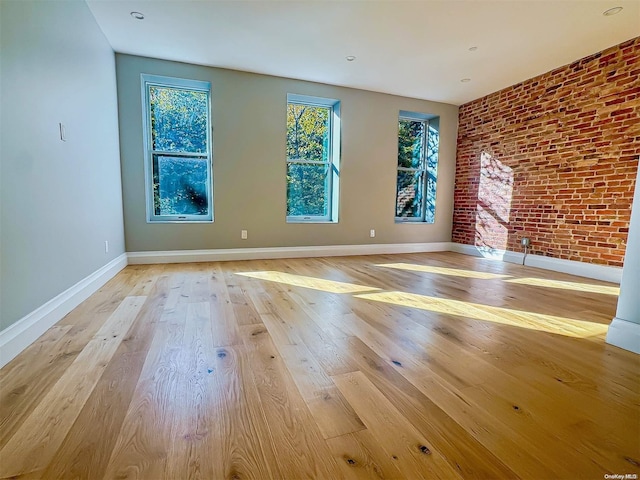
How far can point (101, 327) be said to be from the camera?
6.20 ft

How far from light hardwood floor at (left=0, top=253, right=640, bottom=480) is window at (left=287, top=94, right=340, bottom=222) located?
2.43m

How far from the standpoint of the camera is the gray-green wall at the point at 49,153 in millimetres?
1548

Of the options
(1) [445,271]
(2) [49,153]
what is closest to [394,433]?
(2) [49,153]

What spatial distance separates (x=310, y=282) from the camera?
3066mm

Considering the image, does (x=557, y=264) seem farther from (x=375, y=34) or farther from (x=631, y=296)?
(x=375, y=34)

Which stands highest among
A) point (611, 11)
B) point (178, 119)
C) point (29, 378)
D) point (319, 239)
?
point (611, 11)

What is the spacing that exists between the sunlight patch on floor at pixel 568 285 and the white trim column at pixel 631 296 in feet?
4.87

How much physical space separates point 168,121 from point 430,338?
403cm

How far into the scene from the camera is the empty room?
1.03m

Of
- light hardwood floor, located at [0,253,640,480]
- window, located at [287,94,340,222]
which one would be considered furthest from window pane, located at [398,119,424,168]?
light hardwood floor, located at [0,253,640,480]

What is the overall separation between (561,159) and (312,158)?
3299 millimetres

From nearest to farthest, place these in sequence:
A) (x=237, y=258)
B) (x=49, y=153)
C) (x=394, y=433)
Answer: (x=394, y=433) < (x=49, y=153) < (x=237, y=258)

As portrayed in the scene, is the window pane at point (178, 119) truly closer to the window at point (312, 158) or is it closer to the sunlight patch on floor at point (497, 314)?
the window at point (312, 158)

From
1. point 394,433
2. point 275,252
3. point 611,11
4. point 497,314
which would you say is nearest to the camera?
point 394,433
